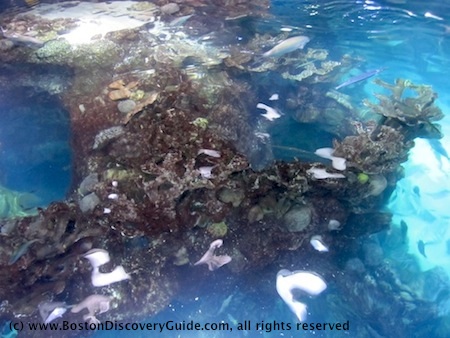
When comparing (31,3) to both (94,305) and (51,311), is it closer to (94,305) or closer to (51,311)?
(51,311)

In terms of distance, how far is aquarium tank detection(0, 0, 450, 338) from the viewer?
5.46 m

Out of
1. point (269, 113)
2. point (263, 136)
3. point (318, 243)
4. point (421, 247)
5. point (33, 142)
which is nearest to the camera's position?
point (318, 243)

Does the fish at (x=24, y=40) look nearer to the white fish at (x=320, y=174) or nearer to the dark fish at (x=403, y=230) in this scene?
the white fish at (x=320, y=174)

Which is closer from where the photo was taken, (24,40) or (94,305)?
(94,305)

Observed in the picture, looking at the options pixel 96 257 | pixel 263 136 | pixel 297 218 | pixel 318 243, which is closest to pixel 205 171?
pixel 297 218

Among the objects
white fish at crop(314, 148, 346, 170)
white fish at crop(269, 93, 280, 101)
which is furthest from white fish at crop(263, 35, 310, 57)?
white fish at crop(269, 93, 280, 101)

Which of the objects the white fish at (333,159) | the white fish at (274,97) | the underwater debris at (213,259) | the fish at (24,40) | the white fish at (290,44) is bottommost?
the underwater debris at (213,259)

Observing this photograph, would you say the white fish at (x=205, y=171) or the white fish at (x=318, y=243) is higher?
the white fish at (x=205, y=171)

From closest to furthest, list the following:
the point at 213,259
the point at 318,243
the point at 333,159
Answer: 1. the point at 213,259
2. the point at 333,159
3. the point at 318,243

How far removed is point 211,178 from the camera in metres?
5.25

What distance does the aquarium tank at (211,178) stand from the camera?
546 centimetres

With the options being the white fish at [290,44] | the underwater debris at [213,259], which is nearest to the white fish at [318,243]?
the underwater debris at [213,259]

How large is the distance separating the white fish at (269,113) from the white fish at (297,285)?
393 centimetres

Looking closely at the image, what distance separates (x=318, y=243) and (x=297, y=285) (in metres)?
0.88
